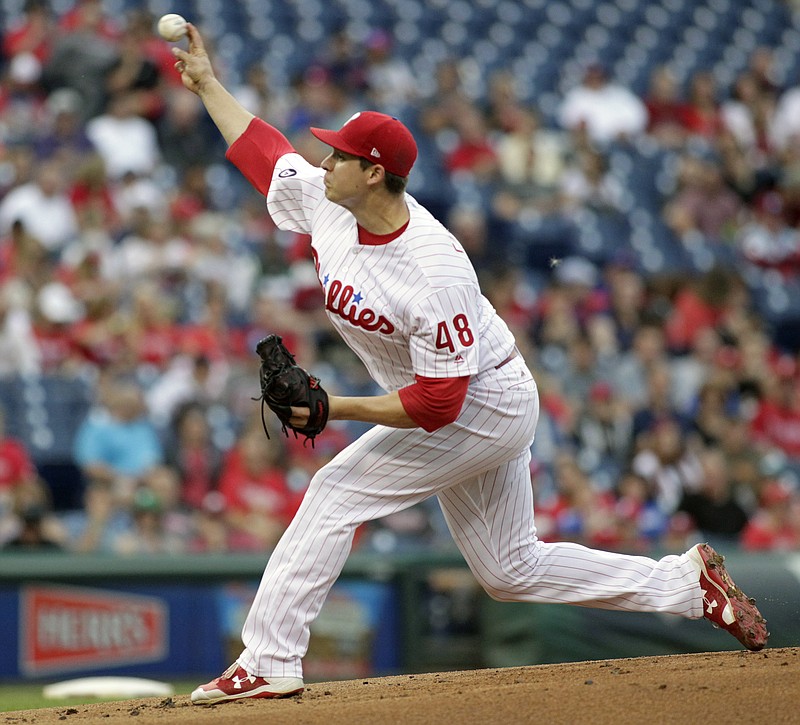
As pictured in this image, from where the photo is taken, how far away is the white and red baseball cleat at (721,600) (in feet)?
14.8

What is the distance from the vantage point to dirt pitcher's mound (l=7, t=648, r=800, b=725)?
3.71m

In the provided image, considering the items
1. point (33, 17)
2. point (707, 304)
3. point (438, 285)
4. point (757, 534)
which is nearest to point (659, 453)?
point (757, 534)

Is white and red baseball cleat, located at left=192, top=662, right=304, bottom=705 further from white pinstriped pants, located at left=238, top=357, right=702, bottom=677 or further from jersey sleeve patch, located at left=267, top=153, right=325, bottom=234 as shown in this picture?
jersey sleeve patch, located at left=267, top=153, right=325, bottom=234

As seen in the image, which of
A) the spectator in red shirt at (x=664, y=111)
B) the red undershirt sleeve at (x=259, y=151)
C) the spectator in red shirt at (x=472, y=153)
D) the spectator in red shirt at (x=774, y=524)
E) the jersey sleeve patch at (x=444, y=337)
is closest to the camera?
the jersey sleeve patch at (x=444, y=337)

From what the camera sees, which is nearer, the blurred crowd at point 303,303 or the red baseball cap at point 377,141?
the red baseball cap at point 377,141

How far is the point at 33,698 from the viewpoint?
21.0 feet

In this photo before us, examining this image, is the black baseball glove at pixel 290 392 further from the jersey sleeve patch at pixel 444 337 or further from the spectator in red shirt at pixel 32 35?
the spectator in red shirt at pixel 32 35

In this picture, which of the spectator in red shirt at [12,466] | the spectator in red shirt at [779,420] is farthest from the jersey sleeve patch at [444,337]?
the spectator in red shirt at [779,420]

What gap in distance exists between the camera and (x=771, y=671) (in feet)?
13.5

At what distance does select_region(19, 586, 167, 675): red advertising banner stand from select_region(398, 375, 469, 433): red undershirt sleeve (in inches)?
150

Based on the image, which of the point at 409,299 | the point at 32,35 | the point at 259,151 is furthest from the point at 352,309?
the point at 32,35

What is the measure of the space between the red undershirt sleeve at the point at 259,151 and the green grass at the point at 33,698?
2379 millimetres

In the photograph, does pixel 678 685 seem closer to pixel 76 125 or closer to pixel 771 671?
pixel 771 671

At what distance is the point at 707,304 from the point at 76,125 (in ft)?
16.2
